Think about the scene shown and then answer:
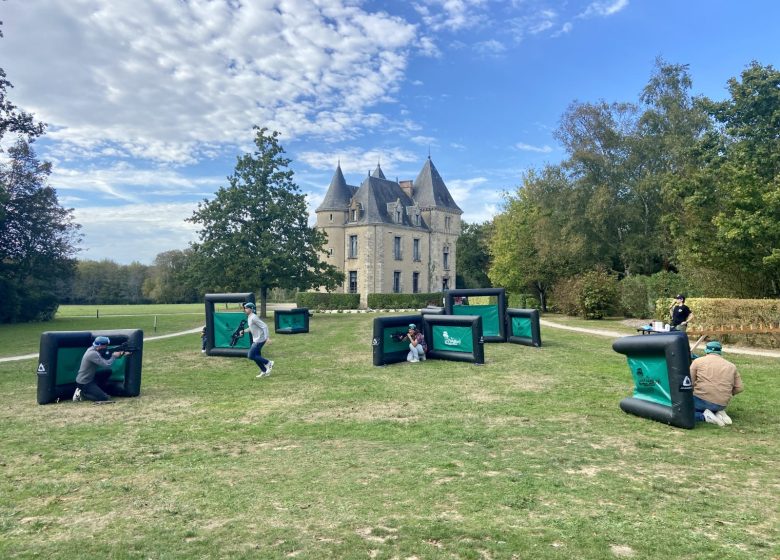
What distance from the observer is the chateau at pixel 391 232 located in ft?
174

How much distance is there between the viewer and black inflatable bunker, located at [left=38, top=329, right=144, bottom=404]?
10.3m

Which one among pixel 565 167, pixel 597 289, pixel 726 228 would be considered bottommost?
pixel 597 289

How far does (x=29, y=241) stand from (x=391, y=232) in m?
30.4

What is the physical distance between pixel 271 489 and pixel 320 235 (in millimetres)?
35784

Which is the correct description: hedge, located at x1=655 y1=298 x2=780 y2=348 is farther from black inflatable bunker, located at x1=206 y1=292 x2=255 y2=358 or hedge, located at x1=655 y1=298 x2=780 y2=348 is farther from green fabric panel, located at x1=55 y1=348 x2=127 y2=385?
green fabric panel, located at x1=55 y1=348 x2=127 y2=385

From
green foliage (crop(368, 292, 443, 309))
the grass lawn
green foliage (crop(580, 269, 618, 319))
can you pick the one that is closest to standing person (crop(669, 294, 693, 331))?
the grass lawn

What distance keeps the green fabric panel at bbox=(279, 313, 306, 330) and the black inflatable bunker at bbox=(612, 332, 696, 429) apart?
1860 centimetres

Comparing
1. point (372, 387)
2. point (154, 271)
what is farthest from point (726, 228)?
point (154, 271)

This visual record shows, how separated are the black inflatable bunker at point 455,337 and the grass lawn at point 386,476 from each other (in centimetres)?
318

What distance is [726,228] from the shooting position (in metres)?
→ 20.3

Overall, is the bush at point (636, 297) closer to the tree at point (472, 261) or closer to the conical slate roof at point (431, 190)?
the conical slate roof at point (431, 190)

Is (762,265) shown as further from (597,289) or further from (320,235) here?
(320,235)

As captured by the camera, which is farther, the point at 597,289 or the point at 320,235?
the point at 320,235

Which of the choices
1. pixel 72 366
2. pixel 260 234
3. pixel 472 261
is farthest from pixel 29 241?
pixel 472 261
